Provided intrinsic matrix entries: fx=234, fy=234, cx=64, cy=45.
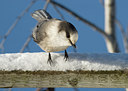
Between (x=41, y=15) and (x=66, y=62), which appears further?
(x=41, y=15)

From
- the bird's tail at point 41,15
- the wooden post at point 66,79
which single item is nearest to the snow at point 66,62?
the wooden post at point 66,79

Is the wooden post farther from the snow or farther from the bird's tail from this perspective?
the bird's tail

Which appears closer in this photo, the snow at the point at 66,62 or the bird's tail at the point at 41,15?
the snow at the point at 66,62

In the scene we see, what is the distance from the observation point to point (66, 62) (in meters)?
1.25

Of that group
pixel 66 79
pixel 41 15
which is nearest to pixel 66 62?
pixel 66 79

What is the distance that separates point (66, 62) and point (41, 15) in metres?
0.72

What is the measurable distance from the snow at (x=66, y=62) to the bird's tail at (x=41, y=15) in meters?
0.53

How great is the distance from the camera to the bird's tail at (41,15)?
5.99 ft

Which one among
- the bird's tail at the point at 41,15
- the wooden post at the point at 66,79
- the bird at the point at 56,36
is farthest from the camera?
the bird's tail at the point at 41,15

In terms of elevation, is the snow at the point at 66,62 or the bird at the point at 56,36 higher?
the bird at the point at 56,36

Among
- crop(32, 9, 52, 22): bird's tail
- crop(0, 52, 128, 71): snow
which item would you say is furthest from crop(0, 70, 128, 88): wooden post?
crop(32, 9, 52, 22): bird's tail

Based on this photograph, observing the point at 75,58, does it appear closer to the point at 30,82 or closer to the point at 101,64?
the point at 101,64

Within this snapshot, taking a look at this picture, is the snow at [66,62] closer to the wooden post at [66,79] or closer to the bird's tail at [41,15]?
the wooden post at [66,79]

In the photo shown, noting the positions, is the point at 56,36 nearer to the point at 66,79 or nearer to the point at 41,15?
the point at 66,79
